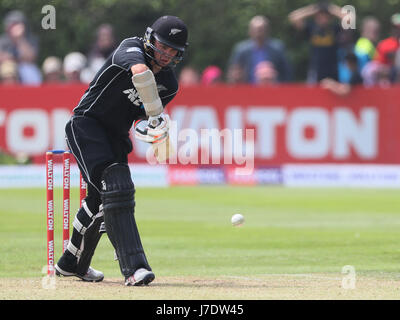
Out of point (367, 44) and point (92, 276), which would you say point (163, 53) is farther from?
point (367, 44)

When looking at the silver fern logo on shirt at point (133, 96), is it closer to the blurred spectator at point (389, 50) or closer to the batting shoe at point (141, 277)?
the batting shoe at point (141, 277)

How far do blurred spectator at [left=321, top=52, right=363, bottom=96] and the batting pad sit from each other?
12.4 m

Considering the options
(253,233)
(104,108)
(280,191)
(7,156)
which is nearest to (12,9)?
(7,156)

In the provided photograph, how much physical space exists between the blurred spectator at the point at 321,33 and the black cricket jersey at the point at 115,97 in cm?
1138

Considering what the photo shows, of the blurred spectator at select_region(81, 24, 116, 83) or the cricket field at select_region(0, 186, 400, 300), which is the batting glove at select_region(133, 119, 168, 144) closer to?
the cricket field at select_region(0, 186, 400, 300)

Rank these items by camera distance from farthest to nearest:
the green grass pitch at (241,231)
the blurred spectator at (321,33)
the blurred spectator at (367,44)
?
the blurred spectator at (367,44) → the blurred spectator at (321,33) → the green grass pitch at (241,231)

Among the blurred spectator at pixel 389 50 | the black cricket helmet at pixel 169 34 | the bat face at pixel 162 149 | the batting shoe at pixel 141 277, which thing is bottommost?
the batting shoe at pixel 141 277

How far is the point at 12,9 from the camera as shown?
24422 millimetres

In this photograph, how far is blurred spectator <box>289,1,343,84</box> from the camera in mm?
19156

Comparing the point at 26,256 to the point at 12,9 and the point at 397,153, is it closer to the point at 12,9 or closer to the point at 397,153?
the point at 397,153

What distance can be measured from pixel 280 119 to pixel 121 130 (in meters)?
11.7

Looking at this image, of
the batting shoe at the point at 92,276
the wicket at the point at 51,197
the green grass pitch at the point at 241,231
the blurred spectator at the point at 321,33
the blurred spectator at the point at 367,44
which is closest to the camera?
the wicket at the point at 51,197

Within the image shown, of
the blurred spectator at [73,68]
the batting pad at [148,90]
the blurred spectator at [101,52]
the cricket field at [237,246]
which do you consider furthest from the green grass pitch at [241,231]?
the blurred spectator at [101,52]

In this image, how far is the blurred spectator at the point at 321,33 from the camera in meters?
19.2
